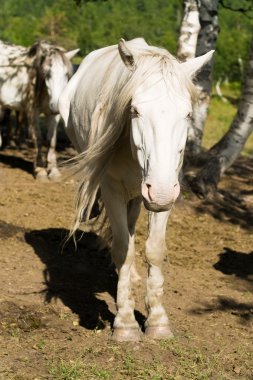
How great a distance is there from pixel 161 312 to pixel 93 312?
71 cm

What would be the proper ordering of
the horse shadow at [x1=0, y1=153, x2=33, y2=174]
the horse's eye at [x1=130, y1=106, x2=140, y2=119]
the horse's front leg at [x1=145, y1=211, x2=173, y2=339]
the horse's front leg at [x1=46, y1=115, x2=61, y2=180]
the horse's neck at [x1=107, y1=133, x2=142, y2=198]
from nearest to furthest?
the horse's eye at [x1=130, y1=106, x2=140, y2=119]
the horse's neck at [x1=107, y1=133, x2=142, y2=198]
the horse's front leg at [x1=145, y1=211, x2=173, y2=339]
the horse's front leg at [x1=46, y1=115, x2=61, y2=180]
the horse shadow at [x1=0, y1=153, x2=33, y2=174]

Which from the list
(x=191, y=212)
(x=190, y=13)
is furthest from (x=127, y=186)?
(x=190, y=13)

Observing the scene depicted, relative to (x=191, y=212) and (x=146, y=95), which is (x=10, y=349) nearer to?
(x=146, y=95)

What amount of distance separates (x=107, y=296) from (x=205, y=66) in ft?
16.2

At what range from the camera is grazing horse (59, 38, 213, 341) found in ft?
11.1

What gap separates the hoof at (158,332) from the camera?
4246 millimetres

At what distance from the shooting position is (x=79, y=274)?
5789 millimetres

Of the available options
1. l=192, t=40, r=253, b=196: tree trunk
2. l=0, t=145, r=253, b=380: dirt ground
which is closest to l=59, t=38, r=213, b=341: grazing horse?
l=0, t=145, r=253, b=380: dirt ground

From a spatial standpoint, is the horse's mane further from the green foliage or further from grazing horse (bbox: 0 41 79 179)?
the green foliage

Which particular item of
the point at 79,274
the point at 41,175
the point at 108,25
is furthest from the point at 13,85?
the point at 108,25

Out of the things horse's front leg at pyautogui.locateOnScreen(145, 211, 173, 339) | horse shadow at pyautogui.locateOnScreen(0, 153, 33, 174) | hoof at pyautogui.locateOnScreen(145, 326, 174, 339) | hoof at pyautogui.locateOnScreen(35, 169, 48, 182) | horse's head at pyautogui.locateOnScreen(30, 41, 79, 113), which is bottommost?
horse shadow at pyautogui.locateOnScreen(0, 153, 33, 174)

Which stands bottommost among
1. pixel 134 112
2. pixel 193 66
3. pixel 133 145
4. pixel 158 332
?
pixel 158 332

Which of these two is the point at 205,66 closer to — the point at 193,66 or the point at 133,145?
the point at 193,66

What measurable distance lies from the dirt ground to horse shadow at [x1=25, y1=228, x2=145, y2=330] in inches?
0.4
